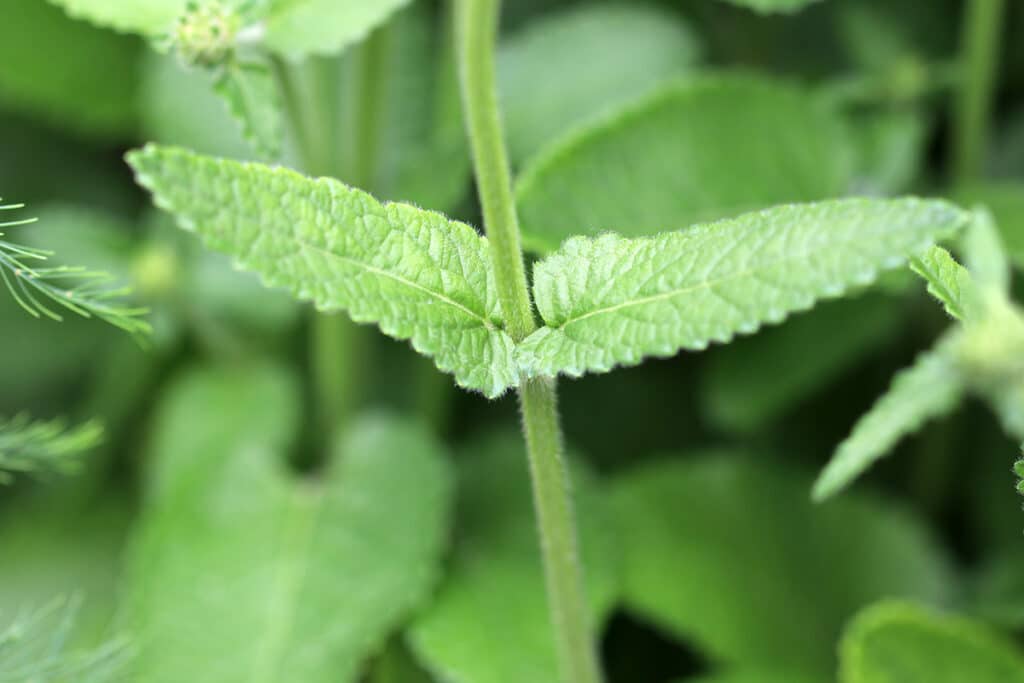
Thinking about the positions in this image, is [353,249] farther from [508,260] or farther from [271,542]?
[271,542]

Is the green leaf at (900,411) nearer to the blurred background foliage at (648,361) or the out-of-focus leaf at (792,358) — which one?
the blurred background foliage at (648,361)

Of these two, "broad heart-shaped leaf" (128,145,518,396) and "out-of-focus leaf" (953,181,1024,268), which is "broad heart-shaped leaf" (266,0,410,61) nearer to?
"broad heart-shaped leaf" (128,145,518,396)

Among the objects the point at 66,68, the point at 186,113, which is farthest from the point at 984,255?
the point at 66,68

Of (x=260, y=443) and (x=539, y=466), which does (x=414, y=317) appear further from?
(x=260, y=443)

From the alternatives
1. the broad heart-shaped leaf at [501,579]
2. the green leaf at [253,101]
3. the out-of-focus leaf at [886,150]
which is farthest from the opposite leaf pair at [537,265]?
the out-of-focus leaf at [886,150]

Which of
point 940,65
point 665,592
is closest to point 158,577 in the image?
point 665,592
